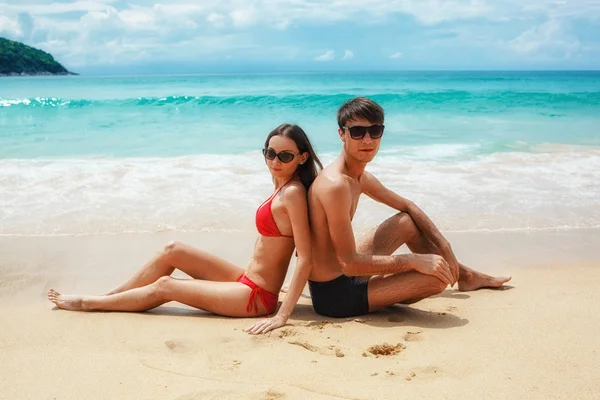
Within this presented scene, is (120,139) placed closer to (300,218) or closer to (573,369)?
(300,218)

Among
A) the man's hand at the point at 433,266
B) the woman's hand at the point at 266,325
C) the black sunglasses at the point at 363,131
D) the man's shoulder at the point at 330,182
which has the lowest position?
the woman's hand at the point at 266,325

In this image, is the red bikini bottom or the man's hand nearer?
the man's hand

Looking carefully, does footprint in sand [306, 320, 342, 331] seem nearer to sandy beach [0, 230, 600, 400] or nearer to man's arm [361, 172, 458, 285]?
sandy beach [0, 230, 600, 400]

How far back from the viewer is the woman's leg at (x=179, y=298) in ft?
13.6

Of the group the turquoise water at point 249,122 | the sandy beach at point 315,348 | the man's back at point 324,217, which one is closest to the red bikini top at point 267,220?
the man's back at point 324,217

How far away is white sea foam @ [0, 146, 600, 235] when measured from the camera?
683 centimetres

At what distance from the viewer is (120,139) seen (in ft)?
49.9

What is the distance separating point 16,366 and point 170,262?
1.31 meters

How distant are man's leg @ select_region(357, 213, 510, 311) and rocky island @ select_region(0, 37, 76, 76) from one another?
8350 centimetres

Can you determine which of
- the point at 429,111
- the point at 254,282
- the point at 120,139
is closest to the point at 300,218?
the point at 254,282

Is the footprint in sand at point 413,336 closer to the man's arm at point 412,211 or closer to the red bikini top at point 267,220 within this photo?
the man's arm at point 412,211

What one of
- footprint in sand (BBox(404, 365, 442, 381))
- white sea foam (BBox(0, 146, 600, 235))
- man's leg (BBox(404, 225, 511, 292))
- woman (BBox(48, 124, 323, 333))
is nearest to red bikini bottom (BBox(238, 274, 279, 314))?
woman (BBox(48, 124, 323, 333))

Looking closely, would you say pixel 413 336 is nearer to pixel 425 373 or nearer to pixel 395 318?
pixel 395 318

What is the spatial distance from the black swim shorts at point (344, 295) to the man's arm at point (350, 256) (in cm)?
18
